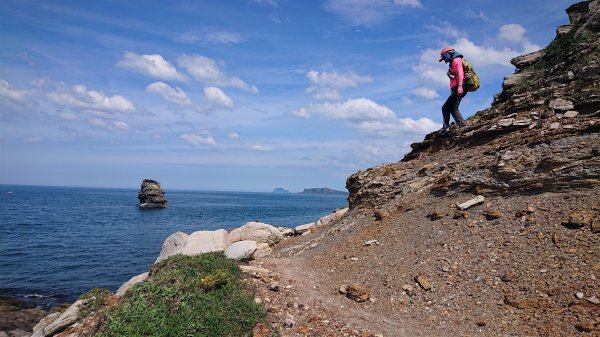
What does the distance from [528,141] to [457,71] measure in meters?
3.67

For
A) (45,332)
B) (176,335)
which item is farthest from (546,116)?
(45,332)

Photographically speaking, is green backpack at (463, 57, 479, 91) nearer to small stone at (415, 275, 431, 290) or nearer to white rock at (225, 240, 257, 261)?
small stone at (415, 275, 431, 290)

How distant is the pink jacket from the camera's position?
48.4 feet

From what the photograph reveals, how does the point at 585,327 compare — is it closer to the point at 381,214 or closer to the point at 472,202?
the point at 472,202

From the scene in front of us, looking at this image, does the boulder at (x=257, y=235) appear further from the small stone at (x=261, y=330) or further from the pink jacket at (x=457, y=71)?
the small stone at (x=261, y=330)

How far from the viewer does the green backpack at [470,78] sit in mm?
15195

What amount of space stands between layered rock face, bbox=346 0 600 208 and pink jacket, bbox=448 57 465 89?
261cm

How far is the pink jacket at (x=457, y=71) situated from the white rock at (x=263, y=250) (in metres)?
11.0

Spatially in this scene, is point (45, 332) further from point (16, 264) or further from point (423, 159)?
point (16, 264)

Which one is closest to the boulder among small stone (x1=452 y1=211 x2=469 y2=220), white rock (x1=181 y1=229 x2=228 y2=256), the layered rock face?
white rock (x1=181 y1=229 x2=228 y2=256)

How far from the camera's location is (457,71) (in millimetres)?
14844

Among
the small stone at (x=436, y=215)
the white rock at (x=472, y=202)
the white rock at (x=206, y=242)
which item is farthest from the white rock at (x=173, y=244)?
the white rock at (x=472, y=202)

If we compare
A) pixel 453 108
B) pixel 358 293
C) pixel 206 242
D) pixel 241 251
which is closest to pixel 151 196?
pixel 206 242

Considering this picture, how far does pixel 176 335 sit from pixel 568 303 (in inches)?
327
